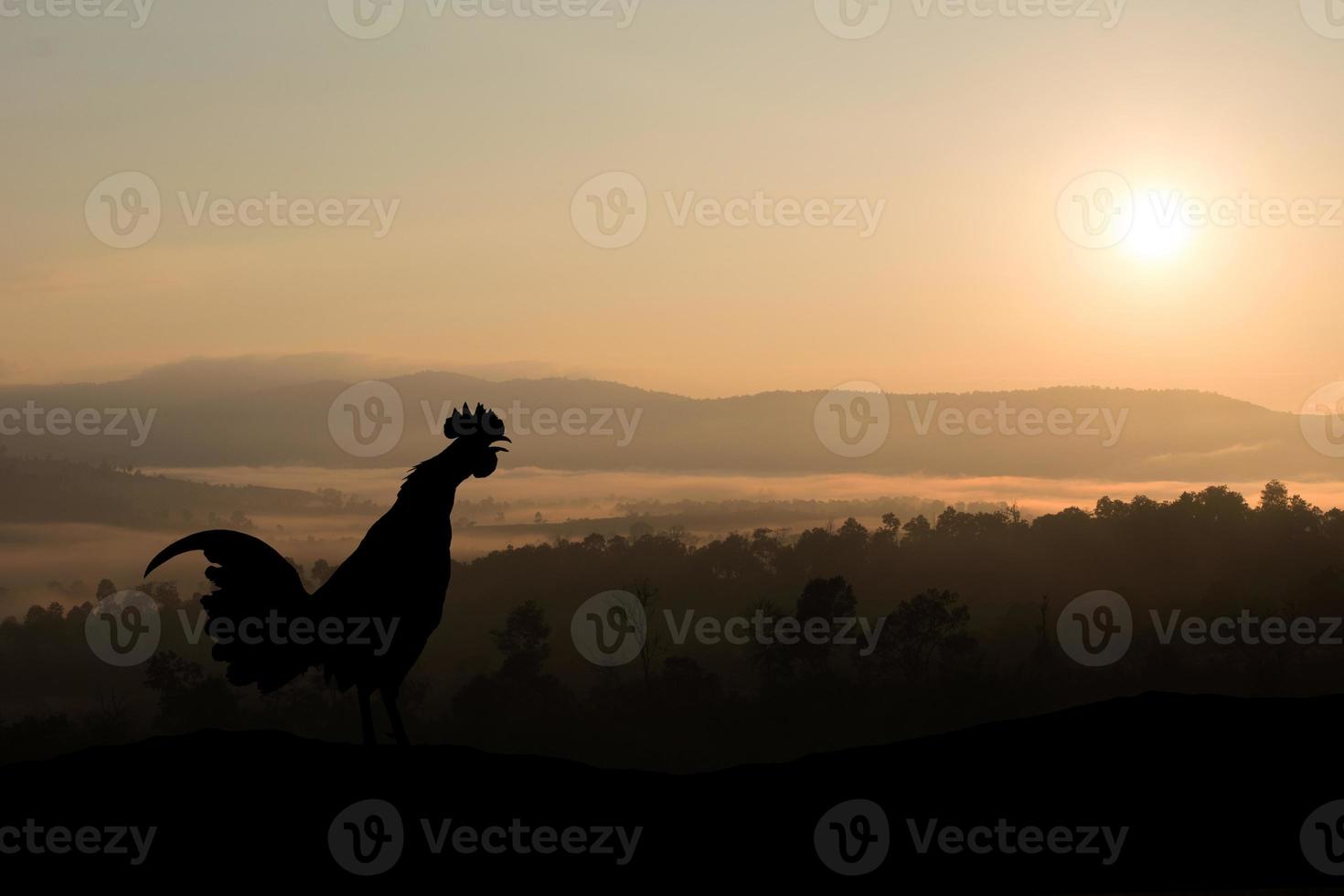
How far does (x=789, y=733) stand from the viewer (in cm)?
10481

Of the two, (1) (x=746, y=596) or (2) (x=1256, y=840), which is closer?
(2) (x=1256, y=840)


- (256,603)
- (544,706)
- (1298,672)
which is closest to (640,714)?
(544,706)

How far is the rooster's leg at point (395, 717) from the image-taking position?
48.3 feet

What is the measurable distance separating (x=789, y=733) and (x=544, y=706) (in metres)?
20.4

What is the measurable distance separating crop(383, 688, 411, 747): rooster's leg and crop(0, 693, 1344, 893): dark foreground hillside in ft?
0.62

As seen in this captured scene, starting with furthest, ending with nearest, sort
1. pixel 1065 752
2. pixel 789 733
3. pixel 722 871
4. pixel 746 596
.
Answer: pixel 746 596
pixel 789 733
pixel 1065 752
pixel 722 871

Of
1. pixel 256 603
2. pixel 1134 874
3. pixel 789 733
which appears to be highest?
pixel 256 603

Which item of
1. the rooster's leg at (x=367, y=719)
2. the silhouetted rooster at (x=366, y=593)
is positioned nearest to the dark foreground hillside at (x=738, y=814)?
the rooster's leg at (x=367, y=719)

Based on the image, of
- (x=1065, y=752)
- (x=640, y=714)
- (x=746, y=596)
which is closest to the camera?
(x=1065, y=752)

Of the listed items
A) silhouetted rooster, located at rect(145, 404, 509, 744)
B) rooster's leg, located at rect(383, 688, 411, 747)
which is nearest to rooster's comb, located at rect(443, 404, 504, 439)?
silhouetted rooster, located at rect(145, 404, 509, 744)

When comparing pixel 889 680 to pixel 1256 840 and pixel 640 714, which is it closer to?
pixel 640 714

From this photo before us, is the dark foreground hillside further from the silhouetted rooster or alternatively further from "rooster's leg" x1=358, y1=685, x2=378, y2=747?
the silhouetted rooster

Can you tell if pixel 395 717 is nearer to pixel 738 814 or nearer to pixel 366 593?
Result: pixel 366 593

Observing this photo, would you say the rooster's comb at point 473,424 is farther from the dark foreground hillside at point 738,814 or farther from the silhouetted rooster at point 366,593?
the dark foreground hillside at point 738,814
